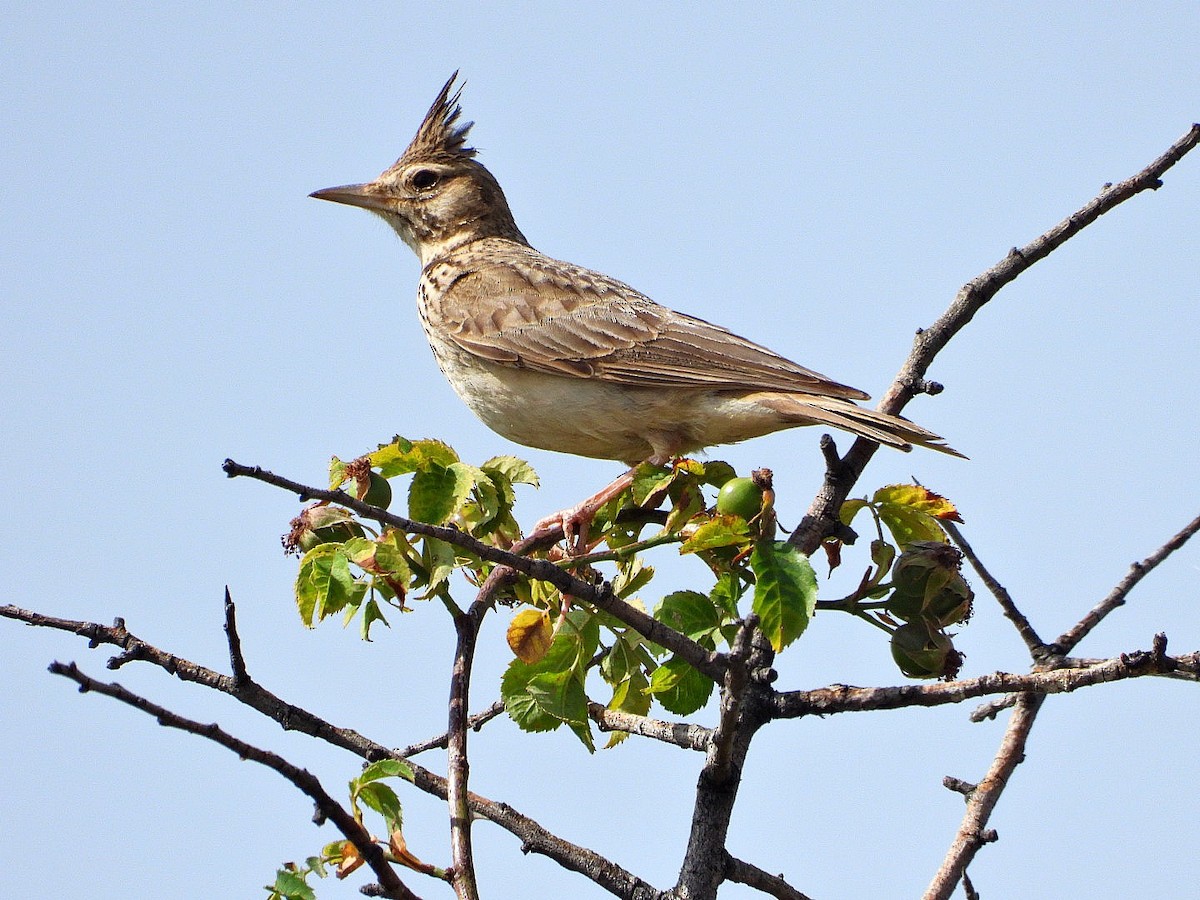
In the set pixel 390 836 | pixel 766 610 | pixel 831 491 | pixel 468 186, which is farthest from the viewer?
pixel 468 186

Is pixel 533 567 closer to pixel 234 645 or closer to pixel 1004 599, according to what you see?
pixel 234 645

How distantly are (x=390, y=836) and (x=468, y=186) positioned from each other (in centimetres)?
646

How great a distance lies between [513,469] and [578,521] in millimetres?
936

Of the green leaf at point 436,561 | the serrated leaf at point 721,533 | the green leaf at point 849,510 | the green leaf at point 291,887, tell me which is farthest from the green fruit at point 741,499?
the green leaf at point 291,887

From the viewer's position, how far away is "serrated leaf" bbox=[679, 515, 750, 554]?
12.5ft

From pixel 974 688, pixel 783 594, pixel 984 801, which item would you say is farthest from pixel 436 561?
pixel 984 801

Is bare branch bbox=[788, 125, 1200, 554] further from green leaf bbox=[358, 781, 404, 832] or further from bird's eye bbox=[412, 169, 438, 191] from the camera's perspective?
bird's eye bbox=[412, 169, 438, 191]

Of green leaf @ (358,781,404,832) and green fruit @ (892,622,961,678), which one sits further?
green fruit @ (892,622,961,678)

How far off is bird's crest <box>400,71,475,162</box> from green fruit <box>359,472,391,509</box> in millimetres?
5271

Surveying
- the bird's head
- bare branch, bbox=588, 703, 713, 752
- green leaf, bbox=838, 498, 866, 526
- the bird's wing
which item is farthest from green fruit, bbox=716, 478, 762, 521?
the bird's head

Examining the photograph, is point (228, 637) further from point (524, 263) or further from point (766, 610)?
point (524, 263)

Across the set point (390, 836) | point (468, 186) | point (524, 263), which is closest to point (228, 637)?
point (390, 836)

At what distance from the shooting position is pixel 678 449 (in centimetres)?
648

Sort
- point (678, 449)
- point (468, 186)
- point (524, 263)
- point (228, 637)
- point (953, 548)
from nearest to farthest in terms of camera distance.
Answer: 1. point (228, 637)
2. point (953, 548)
3. point (678, 449)
4. point (524, 263)
5. point (468, 186)
